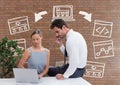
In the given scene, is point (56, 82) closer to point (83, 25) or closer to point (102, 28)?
Answer: point (83, 25)

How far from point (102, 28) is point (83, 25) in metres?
0.32

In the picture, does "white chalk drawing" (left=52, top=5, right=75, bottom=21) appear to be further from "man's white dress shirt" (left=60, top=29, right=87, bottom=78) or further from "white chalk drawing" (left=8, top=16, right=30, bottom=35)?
"man's white dress shirt" (left=60, top=29, right=87, bottom=78)

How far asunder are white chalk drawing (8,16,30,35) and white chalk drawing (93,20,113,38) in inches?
43.2

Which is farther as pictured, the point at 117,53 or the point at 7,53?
the point at 117,53

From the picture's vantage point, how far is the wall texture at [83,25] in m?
4.22

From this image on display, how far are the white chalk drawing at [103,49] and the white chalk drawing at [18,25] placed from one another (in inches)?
45.4

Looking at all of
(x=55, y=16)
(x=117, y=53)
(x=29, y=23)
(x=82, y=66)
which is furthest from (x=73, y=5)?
(x=82, y=66)

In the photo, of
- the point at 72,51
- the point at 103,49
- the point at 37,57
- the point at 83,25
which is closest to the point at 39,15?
the point at 83,25

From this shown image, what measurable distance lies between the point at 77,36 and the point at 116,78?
1.54m

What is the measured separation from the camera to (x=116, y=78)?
4355 mm

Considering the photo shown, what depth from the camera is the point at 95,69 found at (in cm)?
434

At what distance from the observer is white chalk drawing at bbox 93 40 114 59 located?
4301mm

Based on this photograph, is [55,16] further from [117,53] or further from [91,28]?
[117,53]

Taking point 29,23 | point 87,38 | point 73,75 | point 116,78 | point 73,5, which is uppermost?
point 73,5
